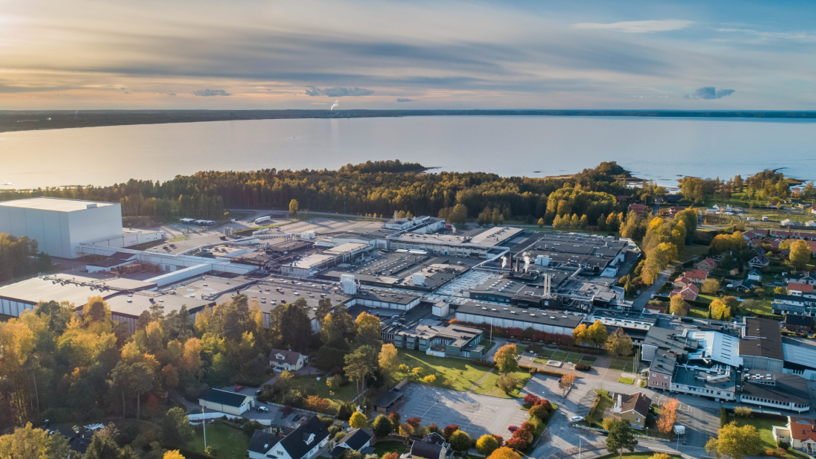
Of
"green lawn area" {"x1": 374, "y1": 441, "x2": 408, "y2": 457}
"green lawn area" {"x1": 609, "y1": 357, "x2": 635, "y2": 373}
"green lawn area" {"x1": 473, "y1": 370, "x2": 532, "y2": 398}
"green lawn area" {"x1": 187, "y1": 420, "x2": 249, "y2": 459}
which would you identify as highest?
"green lawn area" {"x1": 609, "y1": 357, "x2": 635, "y2": 373}

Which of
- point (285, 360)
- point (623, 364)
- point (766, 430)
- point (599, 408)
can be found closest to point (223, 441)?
point (285, 360)

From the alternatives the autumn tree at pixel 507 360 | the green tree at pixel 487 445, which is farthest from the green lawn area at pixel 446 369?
the green tree at pixel 487 445

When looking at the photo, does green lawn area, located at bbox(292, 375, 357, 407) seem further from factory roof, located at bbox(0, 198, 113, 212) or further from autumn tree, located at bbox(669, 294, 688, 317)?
factory roof, located at bbox(0, 198, 113, 212)

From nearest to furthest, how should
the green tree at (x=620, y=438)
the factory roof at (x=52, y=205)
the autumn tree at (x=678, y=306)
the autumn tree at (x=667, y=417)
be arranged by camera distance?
the green tree at (x=620, y=438)
the autumn tree at (x=667, y=417)
the autumn tree at (x=678, y=306)
the factory roof at (x=52, y=205)

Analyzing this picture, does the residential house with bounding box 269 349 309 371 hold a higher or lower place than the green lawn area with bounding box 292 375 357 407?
higher

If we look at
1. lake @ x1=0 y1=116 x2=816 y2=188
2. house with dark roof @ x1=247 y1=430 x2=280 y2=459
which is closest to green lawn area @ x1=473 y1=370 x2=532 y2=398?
house with dark roof @ x1=247 y1=430 x2=280 y2=459

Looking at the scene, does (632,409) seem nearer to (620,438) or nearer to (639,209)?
(620,438)

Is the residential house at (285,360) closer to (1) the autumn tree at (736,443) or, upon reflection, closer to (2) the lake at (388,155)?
(1) the autumn tree at (736,443)
